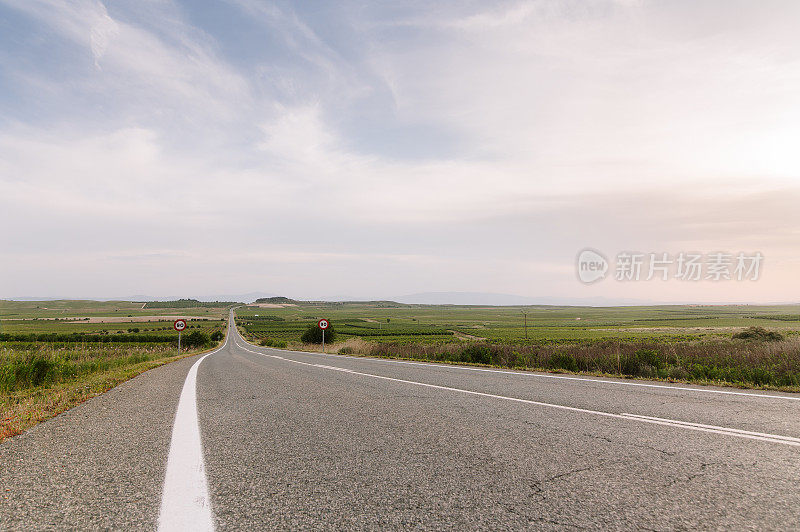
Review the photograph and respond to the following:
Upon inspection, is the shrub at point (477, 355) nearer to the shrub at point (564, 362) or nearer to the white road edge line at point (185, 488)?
the shrub at point (564, 362)

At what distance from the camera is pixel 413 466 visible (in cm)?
359

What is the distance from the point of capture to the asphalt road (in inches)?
106

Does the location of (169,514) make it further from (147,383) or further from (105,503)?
(147,383)

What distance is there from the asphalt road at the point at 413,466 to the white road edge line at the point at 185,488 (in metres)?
0.02

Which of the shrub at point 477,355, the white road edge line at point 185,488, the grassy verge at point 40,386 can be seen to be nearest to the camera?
the white road edge line at point 185,488

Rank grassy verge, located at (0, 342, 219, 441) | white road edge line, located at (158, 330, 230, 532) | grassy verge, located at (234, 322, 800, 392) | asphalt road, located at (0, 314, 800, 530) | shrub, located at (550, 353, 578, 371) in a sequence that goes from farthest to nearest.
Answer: shrub, located at (550, 353, 578, 371) < grassy verge, located at (234, 322, 800, 392) < grassy verge, located at (0, 342, 219, 441) < asphalt road, located at (0, 314, 800, 530) < white road edge line, located at (158, 330, 230, 532)

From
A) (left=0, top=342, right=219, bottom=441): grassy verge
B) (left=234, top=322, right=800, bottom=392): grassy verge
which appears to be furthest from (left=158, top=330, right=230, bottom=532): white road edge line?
(left=234, top=322, right=800, bottom=392): grassy verge

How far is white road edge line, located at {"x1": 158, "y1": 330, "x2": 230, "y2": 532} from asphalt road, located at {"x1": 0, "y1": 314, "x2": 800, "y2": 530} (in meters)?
0.02

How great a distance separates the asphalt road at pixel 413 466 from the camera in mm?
2686

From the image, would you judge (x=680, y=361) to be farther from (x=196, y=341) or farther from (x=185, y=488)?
(x=196, y=341)

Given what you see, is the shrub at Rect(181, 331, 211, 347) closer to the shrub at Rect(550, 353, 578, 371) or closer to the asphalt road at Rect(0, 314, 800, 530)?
the shrub at Rect(550, 353, 578, 371)

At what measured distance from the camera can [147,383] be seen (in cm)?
A: 1001

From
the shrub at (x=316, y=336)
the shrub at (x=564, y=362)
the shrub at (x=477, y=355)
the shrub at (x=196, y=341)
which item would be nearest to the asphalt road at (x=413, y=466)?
the shrub at (x=564, y=362)

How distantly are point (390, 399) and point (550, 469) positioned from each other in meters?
3.86
